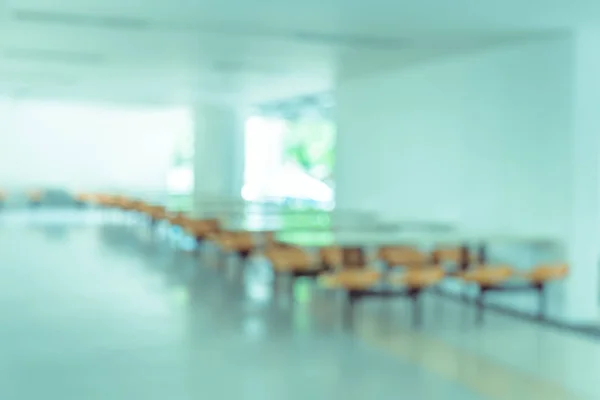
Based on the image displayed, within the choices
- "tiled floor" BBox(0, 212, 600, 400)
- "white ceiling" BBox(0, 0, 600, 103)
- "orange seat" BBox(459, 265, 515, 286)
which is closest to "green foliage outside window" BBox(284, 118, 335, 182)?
"white ceiling" BBox(0, 0, 600, 103)

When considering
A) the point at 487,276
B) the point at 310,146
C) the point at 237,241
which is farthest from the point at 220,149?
the point at 487,276

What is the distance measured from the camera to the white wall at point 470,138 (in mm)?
8492

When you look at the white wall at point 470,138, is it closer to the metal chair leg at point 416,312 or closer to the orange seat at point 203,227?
the metal chair leg at point 416,312

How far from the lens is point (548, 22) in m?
7.46

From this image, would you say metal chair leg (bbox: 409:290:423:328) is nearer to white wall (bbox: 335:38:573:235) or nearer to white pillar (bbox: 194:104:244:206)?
white wall (bbox: 335:38:573:235)

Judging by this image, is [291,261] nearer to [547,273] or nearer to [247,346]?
[247,346]

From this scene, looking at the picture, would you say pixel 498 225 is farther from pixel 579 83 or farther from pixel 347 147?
pixel 347 147

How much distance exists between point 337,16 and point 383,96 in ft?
17.3

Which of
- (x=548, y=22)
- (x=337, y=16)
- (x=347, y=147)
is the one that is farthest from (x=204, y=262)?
(x=548, y=22)

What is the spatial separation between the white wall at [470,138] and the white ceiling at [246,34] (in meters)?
0.52

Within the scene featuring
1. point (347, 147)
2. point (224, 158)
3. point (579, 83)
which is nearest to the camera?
point (579, 83)

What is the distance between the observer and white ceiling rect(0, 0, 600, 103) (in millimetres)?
6906

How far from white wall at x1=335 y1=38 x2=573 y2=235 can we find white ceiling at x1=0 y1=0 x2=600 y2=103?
523 millimetres

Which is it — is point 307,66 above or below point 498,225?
above
